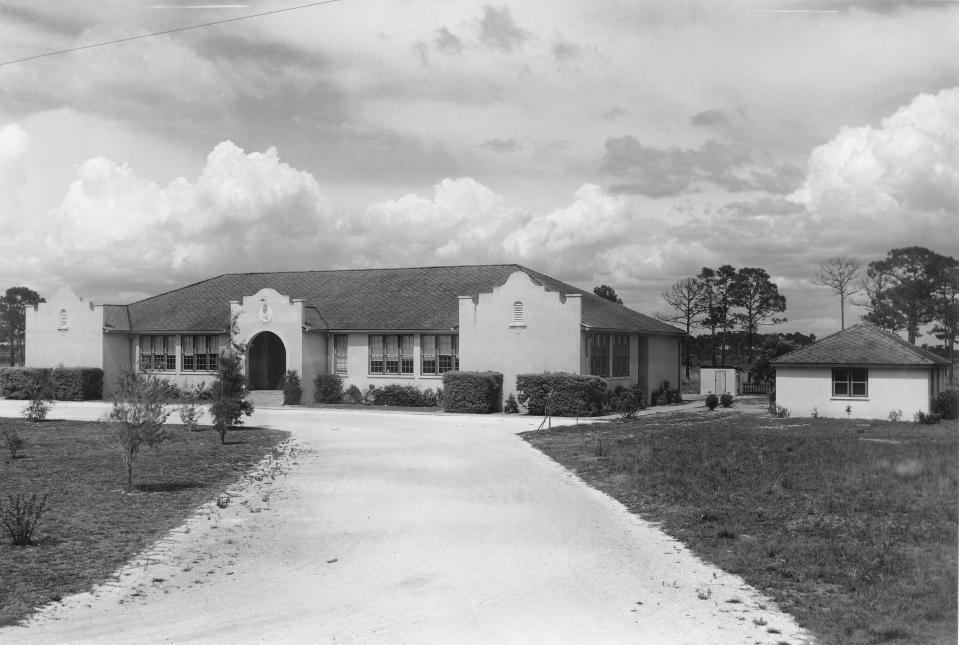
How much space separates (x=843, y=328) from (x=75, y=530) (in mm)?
29027

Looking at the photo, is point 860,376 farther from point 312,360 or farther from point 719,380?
point 312,360

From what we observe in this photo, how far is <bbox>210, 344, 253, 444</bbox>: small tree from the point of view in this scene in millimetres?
22234

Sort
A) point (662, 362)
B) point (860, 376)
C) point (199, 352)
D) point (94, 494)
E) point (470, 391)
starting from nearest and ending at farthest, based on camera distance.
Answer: point (94, 494) → point (860, 376) → point (470, 391) → point (199, 352) → point (662, 362)

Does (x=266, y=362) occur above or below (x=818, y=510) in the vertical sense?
above

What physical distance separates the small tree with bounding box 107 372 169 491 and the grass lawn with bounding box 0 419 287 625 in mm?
723

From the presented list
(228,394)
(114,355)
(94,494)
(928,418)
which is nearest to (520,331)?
(228,394)

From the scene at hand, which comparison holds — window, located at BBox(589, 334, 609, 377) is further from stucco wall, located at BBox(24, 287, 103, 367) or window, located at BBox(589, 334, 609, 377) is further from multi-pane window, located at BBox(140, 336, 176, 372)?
stucco wall, located at BBox(24, 287, 103, 367)

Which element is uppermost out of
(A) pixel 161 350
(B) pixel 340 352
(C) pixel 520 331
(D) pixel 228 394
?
(C) pixel 520 331

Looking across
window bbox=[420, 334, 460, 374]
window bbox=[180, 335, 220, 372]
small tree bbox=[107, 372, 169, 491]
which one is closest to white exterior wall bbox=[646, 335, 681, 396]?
window bbox=[420, 334, 460, 374]

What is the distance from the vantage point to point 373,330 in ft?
129

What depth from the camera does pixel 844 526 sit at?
11438mm

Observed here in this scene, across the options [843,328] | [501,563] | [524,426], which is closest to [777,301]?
[843,328]

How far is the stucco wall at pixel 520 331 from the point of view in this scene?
34.7 metres

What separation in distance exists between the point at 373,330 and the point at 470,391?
7.23 m
